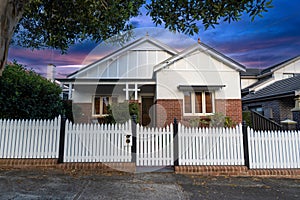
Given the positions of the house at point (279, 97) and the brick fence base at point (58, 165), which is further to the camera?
the house at point (279, 97)

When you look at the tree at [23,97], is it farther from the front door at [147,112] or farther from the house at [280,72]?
the house at [280,72]

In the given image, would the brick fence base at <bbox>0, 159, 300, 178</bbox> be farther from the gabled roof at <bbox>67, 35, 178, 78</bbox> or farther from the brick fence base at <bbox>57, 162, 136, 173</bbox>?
the gabled roof at <bbox>67, 35, 178, 78</bbox>

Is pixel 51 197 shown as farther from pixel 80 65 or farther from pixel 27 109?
pixel 80 65

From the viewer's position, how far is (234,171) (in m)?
4.99

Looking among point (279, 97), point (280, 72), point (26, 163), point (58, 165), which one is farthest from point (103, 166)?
point (280, 72)

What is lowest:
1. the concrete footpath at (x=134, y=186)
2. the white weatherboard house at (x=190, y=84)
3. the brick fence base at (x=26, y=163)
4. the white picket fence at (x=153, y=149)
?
the concrete footpath at (x=134, y=186)

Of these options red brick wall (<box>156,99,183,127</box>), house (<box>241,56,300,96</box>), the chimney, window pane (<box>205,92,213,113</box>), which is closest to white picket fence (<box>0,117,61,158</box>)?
red brick wall (<box>156,99,183,127</box>)

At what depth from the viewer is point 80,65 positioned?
39.3 ft

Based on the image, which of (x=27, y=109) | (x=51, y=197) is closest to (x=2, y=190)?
(x=51, y=197)

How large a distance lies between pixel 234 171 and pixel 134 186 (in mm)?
2735

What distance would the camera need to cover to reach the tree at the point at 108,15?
378 cm

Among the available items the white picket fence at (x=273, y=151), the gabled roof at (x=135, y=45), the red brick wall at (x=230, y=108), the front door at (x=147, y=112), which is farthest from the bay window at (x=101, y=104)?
the white picket fence at (x=273, y=151)

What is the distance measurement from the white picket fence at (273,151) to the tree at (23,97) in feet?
21.3

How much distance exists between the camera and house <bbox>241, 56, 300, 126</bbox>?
1012cm
